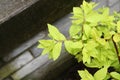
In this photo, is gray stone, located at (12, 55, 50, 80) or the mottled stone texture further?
gray stone, located at (12, 55, 50, 80)

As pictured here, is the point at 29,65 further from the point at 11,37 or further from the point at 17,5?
the point at 17,5

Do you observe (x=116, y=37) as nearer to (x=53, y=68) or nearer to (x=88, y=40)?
(x=88, y=40)

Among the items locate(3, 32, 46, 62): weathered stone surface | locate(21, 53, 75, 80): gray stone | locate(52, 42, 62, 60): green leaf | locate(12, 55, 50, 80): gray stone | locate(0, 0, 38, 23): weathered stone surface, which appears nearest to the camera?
locate(52, 42, 62, 60): green leaf

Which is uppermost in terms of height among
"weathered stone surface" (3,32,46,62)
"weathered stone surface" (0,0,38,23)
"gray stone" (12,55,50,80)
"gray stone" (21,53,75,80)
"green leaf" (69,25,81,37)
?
"weathered stone surface" (0,0,38,23)

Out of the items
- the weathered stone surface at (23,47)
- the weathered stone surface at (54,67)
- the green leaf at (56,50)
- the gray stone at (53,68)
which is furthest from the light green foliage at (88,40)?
the gray stone at (53,68)

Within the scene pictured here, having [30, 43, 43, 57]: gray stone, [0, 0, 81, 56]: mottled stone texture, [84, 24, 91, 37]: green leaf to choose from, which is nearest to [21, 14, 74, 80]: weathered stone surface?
[30, 43, 43, 57]: gray stone

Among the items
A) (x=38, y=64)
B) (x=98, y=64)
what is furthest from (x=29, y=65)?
(x=98, y=64)

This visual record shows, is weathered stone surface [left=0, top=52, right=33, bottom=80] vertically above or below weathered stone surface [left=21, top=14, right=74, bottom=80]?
above

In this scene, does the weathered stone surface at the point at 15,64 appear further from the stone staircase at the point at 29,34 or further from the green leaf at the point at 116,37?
the green leaf at the point at 116,37

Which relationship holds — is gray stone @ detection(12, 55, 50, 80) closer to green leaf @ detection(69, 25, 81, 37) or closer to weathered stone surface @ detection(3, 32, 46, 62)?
weathered stone surface @ detection(3, 32, 46, 62)
